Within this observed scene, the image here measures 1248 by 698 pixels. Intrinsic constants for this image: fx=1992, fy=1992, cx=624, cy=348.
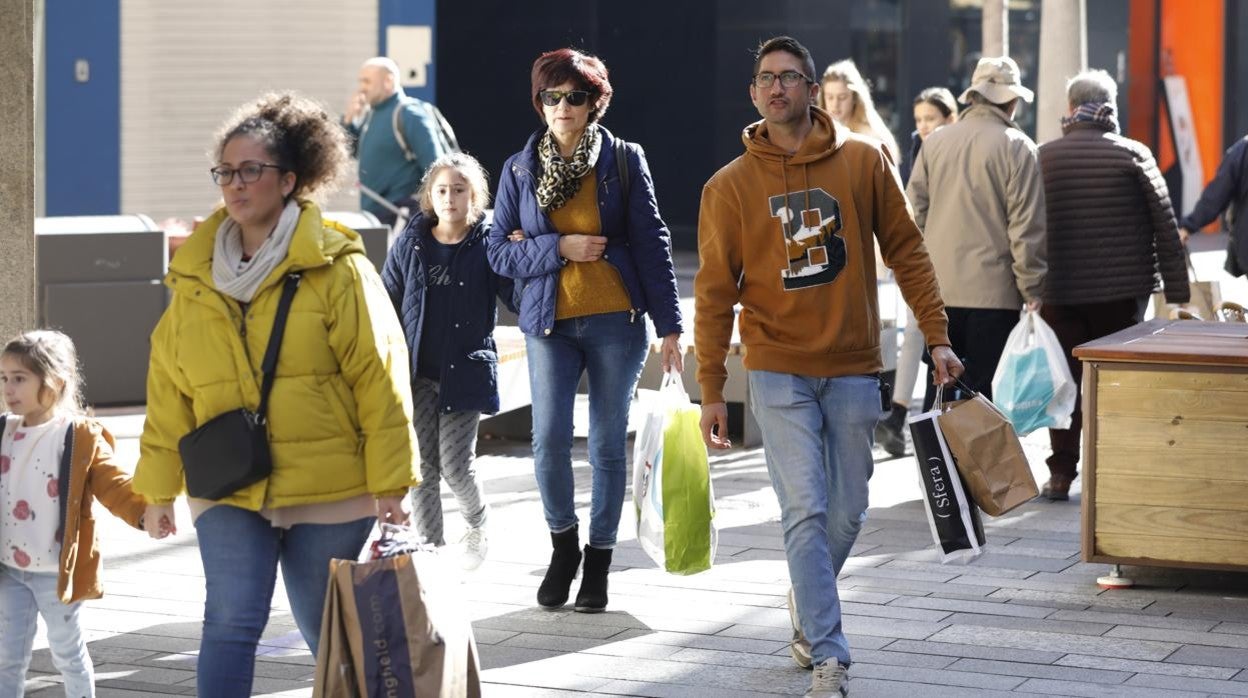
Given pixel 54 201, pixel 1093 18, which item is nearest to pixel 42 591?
pixel 54 201

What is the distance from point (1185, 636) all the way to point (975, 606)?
30.0 inches

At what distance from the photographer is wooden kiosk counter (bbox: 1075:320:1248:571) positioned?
7.06m

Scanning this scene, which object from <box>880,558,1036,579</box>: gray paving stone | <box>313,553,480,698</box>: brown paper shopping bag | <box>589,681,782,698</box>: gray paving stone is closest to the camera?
<box>313,553,480,698</box>: brown paper shopping bag

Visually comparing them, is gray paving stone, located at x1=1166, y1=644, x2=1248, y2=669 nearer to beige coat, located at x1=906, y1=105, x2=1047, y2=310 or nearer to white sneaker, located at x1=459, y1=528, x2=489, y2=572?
white sneaker, located at x1=459, y1=528, x2=489, y2=572

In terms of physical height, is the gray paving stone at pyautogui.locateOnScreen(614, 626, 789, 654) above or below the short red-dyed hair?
below

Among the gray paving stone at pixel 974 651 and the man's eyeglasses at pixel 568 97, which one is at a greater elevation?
the man's eyeglasses at pixel 568 97

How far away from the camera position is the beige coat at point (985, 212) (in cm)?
890

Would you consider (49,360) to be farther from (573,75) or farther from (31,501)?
(573,75)

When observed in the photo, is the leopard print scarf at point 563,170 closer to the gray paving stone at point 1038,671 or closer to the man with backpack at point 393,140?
the gray paving stone at point 1038,671

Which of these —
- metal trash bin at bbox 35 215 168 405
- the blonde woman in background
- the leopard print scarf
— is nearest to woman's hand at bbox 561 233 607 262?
the leopard print scarf

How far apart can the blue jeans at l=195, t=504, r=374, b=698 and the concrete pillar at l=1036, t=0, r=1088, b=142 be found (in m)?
11.7

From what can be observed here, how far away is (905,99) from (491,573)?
16356mm

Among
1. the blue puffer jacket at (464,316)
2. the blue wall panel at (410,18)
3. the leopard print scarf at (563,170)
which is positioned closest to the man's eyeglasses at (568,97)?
the leopard print scarf at (563,170)

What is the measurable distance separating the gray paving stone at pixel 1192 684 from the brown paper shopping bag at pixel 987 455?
0.64 meters
